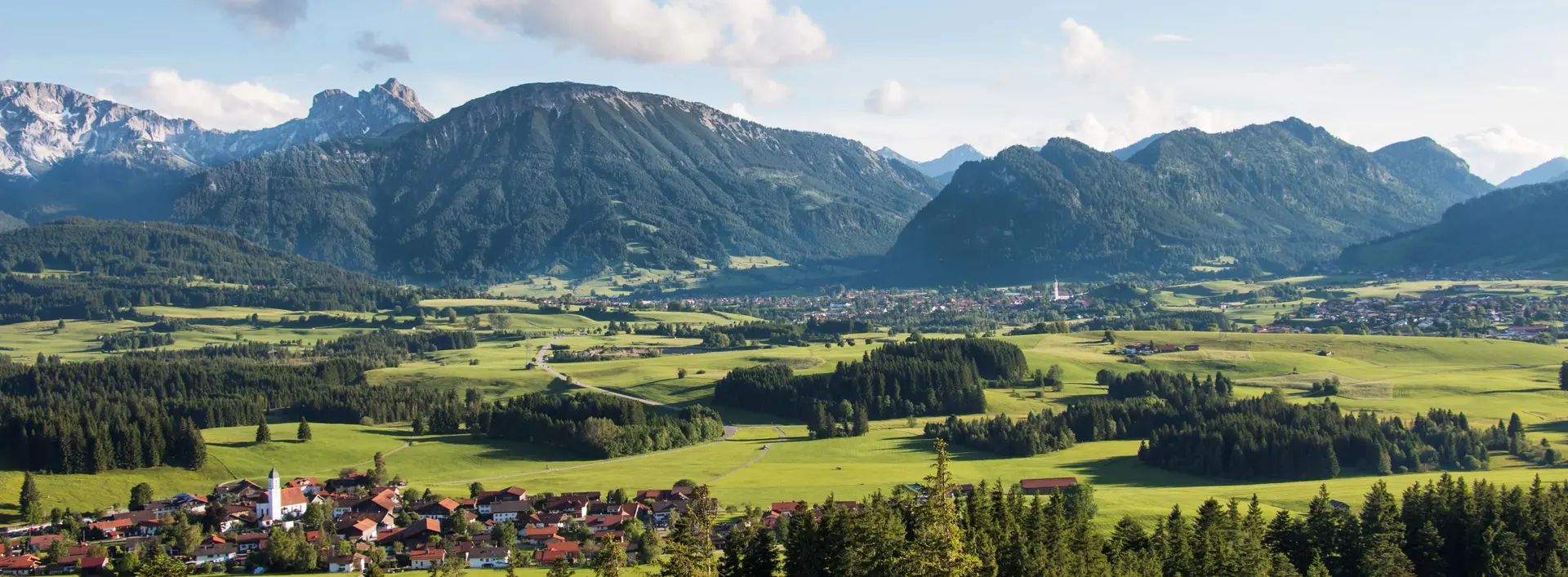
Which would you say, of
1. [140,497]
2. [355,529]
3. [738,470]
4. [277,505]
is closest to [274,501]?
[277,505]

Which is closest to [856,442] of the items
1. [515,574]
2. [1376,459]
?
[1376,459]

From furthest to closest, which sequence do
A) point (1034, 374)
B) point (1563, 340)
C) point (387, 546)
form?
point (1563, 340) < point (1034, 374) < point (387, 546)

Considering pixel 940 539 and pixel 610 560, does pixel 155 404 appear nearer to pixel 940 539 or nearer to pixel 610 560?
pixel 610 560

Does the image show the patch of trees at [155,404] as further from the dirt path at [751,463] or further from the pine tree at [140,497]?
the dirt path at [751,463]

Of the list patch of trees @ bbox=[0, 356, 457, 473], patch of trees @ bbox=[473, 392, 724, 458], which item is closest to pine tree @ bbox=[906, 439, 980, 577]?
patch of trees @ bbox=[473, 392, 724, 458]

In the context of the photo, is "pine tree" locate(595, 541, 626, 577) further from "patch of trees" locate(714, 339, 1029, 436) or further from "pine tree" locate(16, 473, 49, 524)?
"patch of trees" locate(714, 339, 1029, 436)

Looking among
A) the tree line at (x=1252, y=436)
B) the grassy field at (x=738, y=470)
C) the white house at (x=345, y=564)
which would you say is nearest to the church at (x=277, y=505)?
the white house at (x=345, y=564)

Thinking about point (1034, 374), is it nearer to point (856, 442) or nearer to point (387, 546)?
point (856, 442)

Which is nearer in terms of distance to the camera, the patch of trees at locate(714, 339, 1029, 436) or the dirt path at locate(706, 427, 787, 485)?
the dirt path at locate(706, 427, 787, 485)
